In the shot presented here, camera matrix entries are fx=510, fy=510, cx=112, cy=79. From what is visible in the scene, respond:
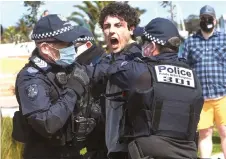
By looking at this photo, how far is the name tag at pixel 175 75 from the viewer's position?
3.34m

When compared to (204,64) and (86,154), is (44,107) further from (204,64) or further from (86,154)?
(204,64)

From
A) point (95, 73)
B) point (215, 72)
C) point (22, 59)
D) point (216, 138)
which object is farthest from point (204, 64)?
point (22, 59)

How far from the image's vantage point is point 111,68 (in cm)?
353

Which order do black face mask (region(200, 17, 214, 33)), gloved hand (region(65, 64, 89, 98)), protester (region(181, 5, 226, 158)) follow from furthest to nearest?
black face mask (region(200, 17, 214, 33))
protester (region(181, 5, 226, 158))
gloved hand (region(65, 64, 89, 98))

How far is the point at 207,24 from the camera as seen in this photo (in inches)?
269

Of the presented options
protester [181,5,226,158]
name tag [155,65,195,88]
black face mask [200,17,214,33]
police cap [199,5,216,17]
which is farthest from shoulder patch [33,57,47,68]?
police cap [199,5,216,17]

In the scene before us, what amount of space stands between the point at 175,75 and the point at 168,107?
0.74 feet

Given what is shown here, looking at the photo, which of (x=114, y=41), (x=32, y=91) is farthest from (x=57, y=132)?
(x=114, y=41)

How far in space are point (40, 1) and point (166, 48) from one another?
8681 mm

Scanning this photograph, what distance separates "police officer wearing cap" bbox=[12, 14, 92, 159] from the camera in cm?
332

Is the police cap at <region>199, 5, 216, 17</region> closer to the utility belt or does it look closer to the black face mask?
the black face mask

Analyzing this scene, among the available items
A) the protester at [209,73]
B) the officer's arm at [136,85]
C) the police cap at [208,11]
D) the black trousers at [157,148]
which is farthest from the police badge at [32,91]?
the police cap at [208,11]

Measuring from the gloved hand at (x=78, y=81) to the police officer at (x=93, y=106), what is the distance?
150mm

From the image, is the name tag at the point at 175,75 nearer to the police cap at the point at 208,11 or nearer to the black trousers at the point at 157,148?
the black trousers at the point at 157,148
